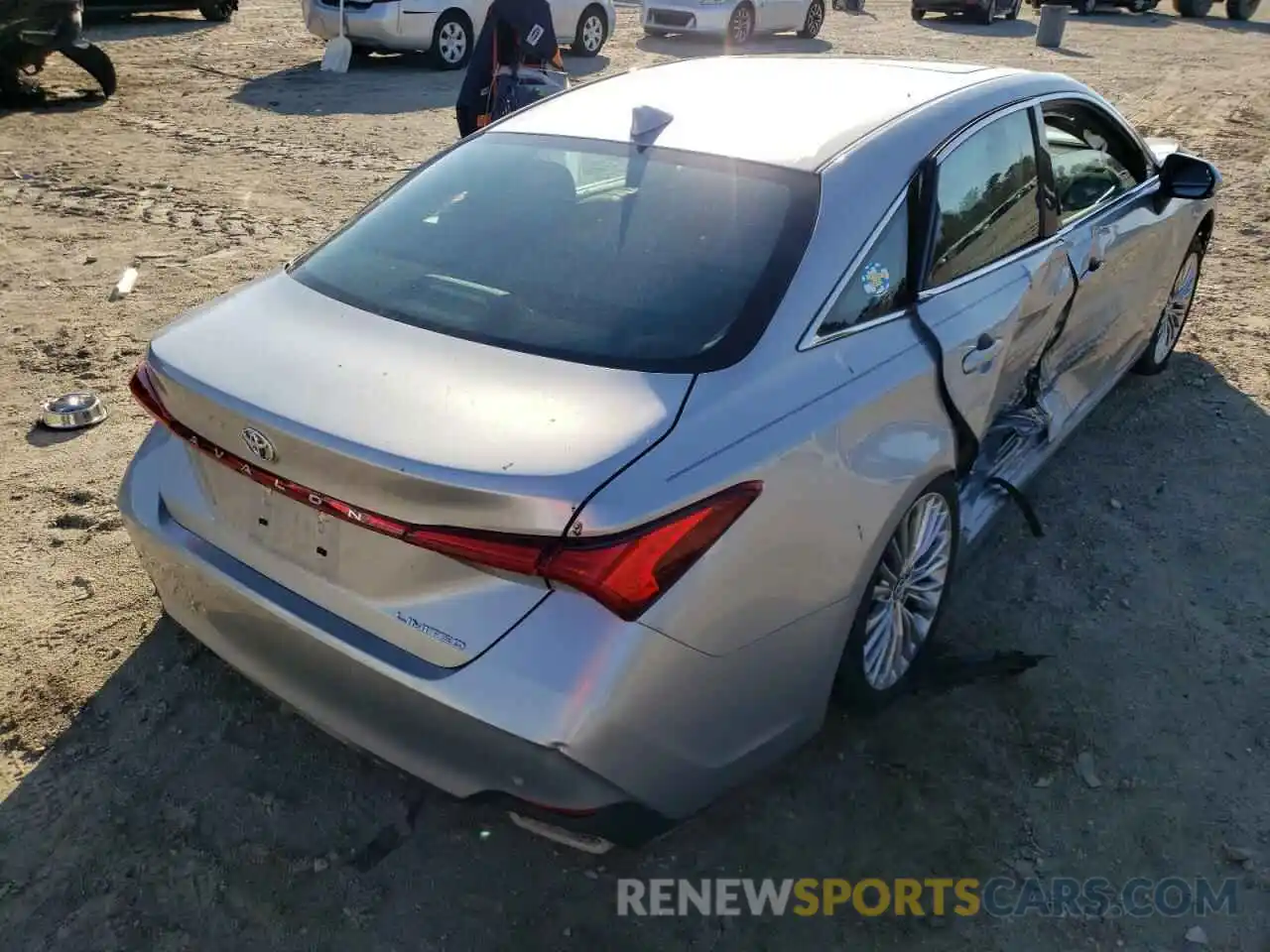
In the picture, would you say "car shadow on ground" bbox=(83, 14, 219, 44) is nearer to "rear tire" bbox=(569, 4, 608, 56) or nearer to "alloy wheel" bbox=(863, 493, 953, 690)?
"rear tire" bbox=(569, 4, 608, 56)

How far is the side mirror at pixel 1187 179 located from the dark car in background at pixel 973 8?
63.3ft

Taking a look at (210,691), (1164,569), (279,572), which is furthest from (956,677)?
(210,691)

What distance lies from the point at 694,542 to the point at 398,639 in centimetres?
61

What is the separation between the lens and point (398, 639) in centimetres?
202

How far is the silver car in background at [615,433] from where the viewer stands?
6.24ft

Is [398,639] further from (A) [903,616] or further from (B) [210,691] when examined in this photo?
(A) [903,616]

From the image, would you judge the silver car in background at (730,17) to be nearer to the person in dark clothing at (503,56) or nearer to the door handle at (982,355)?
the person in dark clothing at (503,56)

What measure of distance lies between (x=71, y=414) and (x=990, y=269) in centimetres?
360

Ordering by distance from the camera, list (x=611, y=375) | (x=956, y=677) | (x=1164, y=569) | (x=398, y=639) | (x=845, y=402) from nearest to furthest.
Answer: (x=398, y=639) → (x=611, y=375) → (x=845, y=402) → (x=956, y=677) → (x=1164, y=569)

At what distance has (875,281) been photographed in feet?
8.39

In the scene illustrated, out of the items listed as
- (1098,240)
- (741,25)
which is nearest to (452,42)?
(741,25)

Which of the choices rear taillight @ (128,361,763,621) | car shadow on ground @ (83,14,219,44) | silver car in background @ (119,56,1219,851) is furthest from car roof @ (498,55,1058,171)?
car shadow on ground @ (83,14,219,44)

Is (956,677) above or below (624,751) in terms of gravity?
below

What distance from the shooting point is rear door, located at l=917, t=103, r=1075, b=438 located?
2779 mm
